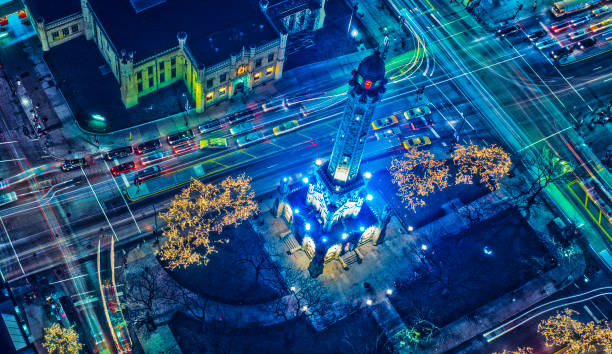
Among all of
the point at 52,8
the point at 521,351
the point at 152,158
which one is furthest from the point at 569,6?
the point at 52,8

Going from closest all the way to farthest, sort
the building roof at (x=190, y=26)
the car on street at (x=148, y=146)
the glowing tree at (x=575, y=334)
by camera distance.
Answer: the glowing tree at (x=575, y=334) → the building roof at (x=190, y=26) → the car on street at (x=148, y=146)

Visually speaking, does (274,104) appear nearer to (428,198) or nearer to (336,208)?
(336,208)

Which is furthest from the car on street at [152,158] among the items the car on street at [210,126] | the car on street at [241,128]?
the car on street at [241,128]

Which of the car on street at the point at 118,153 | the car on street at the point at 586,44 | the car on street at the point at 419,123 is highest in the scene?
the car on street at the point at 118,153

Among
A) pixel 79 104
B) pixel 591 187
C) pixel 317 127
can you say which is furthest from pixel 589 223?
pixel 79 104

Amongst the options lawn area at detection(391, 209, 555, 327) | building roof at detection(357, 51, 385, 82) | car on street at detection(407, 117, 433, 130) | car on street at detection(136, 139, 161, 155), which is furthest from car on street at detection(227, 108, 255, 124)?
building roof at detection(357, 51, 385, 82)

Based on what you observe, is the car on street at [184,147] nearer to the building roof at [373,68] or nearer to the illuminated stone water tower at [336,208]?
the illuminated stone water tower at [336,208]
